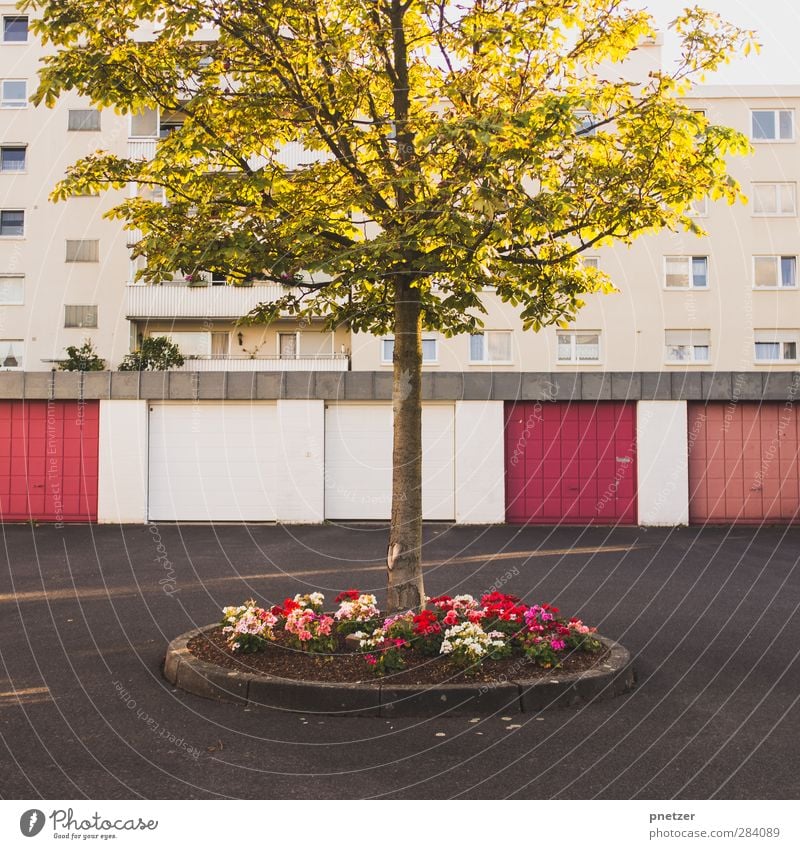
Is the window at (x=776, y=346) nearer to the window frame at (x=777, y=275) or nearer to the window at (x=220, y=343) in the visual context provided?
the window frame at (x=777, y=275)

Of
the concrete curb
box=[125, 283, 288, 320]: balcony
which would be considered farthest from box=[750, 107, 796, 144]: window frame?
the concrete curb

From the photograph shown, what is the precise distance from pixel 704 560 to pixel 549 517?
7.08 metres

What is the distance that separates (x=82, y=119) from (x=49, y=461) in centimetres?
1776

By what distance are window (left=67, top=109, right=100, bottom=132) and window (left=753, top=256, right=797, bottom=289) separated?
25.8 metres

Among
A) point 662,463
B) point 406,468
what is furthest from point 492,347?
point 406,468

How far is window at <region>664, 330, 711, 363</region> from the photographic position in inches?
1230

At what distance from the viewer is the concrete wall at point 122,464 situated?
22781 mm

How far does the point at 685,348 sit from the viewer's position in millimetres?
31297

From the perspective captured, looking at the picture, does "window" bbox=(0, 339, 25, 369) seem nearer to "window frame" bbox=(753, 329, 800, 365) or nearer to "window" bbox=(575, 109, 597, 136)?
"window frame" bbox=(753, 329, 800, 365)

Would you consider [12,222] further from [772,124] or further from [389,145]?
[389,145]

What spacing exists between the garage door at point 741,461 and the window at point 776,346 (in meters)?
9.52

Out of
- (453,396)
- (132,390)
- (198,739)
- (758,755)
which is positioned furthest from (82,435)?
(758,755)

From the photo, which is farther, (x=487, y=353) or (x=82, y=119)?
(x=82, y=119)

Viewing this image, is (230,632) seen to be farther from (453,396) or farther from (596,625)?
(453,396)
